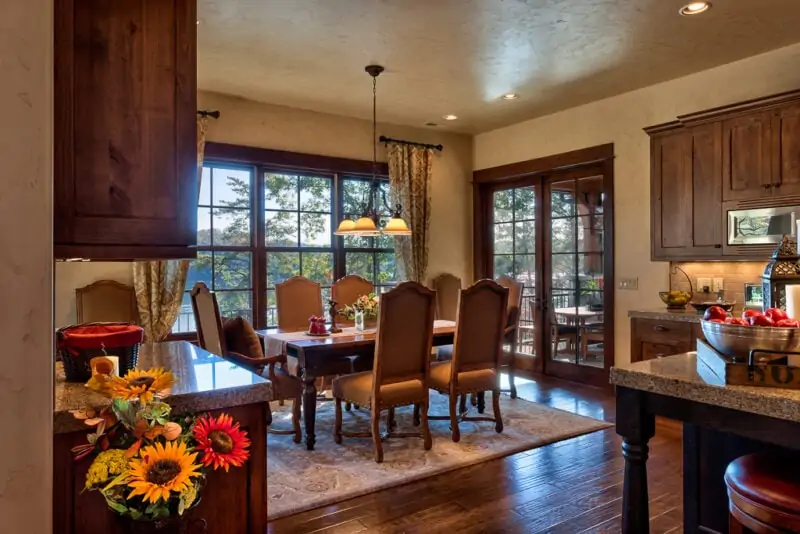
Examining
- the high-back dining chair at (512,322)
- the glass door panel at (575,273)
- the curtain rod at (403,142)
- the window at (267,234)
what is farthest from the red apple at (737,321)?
the curtain rod at (403,142)

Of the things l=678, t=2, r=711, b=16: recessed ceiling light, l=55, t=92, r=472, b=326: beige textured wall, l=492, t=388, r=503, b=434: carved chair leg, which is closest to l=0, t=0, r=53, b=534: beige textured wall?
l=492, t=388, r=503, b=434: carved chair leg

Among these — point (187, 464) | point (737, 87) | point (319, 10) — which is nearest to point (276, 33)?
point (319, 10)

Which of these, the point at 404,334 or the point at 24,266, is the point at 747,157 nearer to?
the point at 404,334

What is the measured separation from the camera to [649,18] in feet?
11.5

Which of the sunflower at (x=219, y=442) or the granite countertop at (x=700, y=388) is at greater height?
the granite countertop at (x=700, y=388)

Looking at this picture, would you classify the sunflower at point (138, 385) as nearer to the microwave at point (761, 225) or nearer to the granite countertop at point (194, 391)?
the granite countertop at point (194, 391)

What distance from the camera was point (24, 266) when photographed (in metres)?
1.06

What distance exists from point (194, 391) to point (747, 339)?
5.15 feet

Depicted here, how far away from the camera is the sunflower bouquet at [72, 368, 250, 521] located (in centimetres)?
115

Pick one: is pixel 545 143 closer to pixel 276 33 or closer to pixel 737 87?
pixel 737 87

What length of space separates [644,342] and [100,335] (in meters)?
3.85

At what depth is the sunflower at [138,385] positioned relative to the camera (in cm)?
129

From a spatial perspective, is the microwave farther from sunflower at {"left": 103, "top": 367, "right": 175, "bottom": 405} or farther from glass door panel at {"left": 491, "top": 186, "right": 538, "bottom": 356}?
sunflower at {"left": 103, "top": 367, "right": 175, "bottom": 405}

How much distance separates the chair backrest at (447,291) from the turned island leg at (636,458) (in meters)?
4.49
